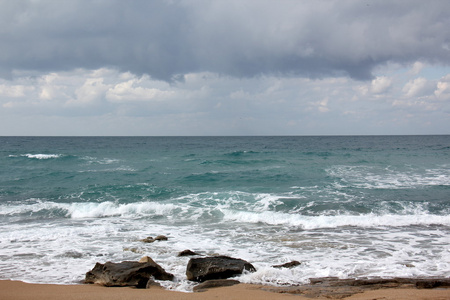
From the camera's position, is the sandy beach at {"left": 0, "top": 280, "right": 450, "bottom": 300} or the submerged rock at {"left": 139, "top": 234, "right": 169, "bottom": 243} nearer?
the sandy beach at {"left": 0, "top": 280, "right": 450, "bottom": 300}

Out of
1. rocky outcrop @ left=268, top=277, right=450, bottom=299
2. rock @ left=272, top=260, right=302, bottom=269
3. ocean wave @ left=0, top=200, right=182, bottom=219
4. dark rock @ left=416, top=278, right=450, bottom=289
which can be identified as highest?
dark rock @ left=416, top=278, right=450, bottom=289

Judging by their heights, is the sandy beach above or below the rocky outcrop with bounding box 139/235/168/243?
above

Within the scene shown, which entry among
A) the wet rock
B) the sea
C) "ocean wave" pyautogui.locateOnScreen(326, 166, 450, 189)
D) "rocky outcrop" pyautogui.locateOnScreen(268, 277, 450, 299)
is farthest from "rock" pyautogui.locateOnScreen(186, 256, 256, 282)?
"ocean wave" pyautogui.locateOnScreen(326, 166, 450, 189)

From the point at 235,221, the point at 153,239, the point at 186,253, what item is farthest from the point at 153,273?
the point at 235,221

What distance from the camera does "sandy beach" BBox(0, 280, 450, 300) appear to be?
620cm

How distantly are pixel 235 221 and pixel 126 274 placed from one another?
7928 mm

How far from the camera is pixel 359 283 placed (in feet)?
23.7

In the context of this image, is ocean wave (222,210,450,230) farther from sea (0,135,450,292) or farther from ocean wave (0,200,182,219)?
ocean wave (0,200,182,219)

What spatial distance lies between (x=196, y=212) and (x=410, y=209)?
10.6 meters

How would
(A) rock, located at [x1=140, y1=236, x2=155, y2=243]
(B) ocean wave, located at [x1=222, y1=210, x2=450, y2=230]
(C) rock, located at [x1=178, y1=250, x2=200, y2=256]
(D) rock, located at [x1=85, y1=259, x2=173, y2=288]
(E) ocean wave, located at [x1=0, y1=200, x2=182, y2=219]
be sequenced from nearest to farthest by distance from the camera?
(D) rock, located at [x1=85, y1=259, x2=173, y2=288] → (C) rock, located at [x1=178, y1=250, x2=200, y2=256] → (A) rock, located at [x1=140, y1=236, x2=155, y2=243] → (B) ocean wave, located at [x1=222, y1=210, x2=450, y2=230] → (E) ocean wave, located at [x1=0, y1=200, x2=182, y2=219]

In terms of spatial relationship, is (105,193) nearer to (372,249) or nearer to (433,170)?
(372,249)

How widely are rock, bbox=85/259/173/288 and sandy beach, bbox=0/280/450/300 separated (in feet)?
0.67

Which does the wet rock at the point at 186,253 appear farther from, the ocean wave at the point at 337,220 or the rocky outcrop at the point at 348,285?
the ocean wave at the point at 337,220

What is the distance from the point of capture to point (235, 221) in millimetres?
14766
